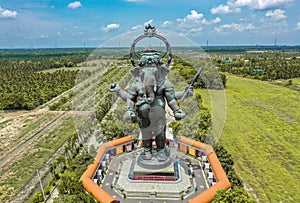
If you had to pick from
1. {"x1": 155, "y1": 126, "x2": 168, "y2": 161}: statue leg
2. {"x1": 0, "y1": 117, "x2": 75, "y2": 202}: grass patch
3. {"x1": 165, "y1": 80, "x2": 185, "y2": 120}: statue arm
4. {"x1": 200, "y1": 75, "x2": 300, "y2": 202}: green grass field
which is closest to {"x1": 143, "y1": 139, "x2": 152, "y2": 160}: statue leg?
{"x1": 155, "y1": 126, "x2": 168, "y2": 161}: statue leg

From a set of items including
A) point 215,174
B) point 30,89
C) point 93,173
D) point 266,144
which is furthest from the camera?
point 30,89

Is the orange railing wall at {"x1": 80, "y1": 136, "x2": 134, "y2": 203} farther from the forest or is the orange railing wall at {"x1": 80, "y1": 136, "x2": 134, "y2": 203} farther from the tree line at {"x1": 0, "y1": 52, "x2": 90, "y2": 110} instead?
the tree line at {"x1": 0, "y1": 52, "x2": 90, "y2": 110}

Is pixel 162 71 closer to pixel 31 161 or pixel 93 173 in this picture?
pixel 93 173

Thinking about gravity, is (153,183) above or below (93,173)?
below

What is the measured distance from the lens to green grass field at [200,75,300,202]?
12.7 metres

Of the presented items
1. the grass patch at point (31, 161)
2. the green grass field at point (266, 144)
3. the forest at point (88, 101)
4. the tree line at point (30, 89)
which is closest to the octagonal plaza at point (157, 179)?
the forest at point (88, 101)

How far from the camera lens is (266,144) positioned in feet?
59.6

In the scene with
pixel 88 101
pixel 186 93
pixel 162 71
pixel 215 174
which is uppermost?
pixel 162 71

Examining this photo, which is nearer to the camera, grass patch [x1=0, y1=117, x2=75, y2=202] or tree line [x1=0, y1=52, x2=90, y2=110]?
grass patch [x1=0, y1=117, x2=75, y2=202]

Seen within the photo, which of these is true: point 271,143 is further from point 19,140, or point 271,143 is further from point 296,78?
point 296,78

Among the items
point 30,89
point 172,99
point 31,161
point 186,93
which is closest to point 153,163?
point 172,99

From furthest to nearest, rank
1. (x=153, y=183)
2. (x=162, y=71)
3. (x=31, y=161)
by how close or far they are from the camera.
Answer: (x=31, y=161) → (x=153, y=183) → (x=162, y=71)

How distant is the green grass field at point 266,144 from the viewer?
1273 centimetres

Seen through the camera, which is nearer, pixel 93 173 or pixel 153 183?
pixel 153 183
